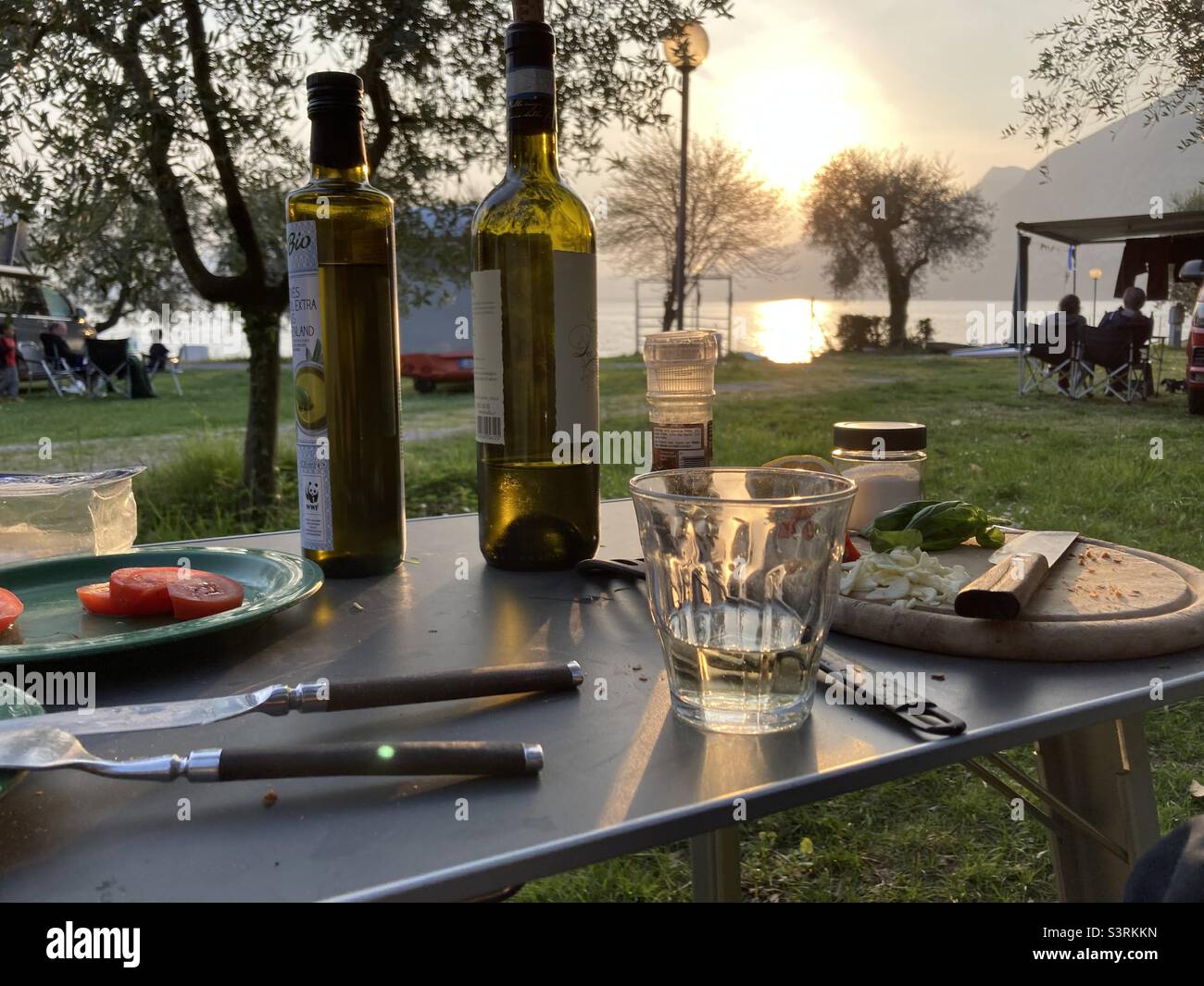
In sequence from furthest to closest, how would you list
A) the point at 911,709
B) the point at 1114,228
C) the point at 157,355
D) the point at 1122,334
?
→ the point at 157,355, the point at 1122,334, the point at 1114,228, the point at 911,709

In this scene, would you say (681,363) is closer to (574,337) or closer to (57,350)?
(574,337)

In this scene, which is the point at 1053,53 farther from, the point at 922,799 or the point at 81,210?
the point at 81,210

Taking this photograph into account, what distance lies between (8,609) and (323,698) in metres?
0.43

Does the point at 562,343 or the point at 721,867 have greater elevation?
the point at 562,343

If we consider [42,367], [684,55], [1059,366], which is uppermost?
[684,55]

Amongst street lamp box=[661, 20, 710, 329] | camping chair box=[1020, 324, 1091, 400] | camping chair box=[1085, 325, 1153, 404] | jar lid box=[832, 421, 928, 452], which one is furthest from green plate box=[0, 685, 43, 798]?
camping chair box=[1020, 324, 1091, 400]

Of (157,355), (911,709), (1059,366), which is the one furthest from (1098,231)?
(157,355)

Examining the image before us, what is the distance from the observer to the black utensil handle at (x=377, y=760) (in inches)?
23.9

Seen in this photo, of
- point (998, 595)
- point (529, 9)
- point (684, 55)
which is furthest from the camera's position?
point (684, 55)

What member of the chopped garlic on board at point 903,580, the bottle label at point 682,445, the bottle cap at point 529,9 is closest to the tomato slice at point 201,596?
the bottle label at point 682,445

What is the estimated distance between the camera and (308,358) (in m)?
1.08

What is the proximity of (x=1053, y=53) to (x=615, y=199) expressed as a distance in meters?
14.6

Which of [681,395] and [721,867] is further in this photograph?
[721,867]

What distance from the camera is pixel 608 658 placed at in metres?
0.88
